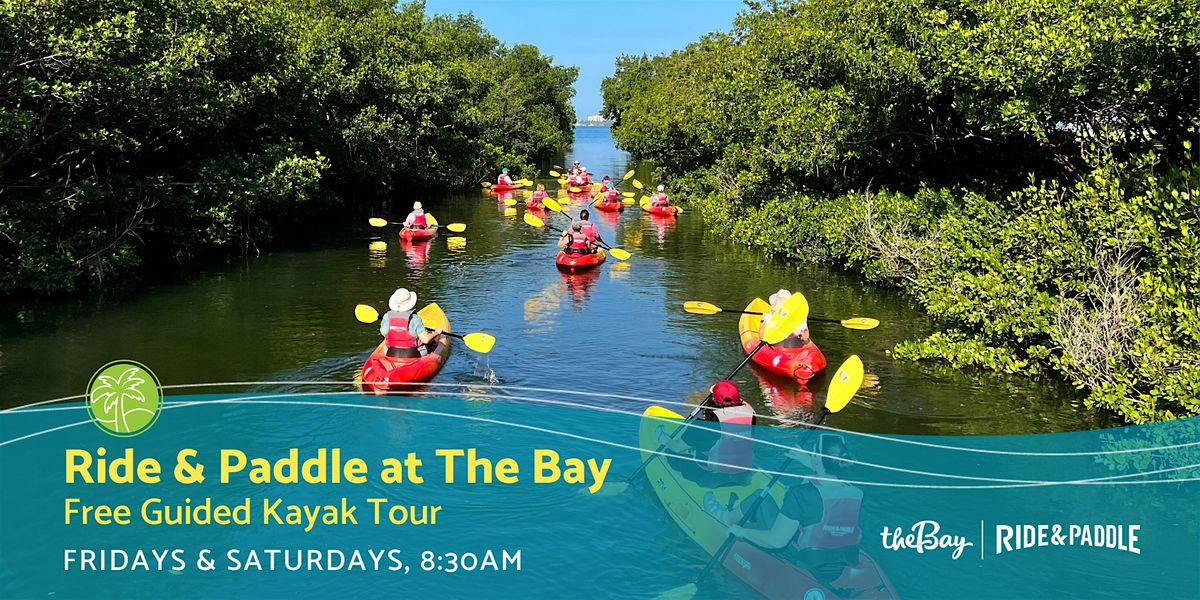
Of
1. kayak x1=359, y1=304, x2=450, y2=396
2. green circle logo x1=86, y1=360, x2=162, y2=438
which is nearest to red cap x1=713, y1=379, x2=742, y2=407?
kayak x1=359, y1=304, x2=450, y2=396

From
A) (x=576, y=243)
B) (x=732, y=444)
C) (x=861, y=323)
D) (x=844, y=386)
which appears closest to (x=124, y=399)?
(x=732, y=444)

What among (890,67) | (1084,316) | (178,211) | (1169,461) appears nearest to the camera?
(1169,461)

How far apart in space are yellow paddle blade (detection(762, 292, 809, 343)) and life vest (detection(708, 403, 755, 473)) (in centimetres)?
532

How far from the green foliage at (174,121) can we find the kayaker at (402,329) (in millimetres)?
8432

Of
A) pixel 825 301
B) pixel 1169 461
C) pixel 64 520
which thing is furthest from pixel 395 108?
pixel 1169 461

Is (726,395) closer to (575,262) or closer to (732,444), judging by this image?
(732,444)

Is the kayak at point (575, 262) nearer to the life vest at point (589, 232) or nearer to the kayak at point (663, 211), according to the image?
the life vest at point (589, 232)

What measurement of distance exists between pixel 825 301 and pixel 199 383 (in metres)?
13.5

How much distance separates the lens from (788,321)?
14.9 meters

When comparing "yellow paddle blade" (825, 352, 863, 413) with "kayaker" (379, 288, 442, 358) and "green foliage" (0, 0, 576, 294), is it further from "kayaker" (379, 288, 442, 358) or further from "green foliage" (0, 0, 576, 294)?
"green foliage" (0, 0, 576, 294)

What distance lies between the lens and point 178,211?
23203 mm

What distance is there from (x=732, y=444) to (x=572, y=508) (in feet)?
6.31

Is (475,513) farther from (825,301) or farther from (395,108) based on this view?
(395,108)

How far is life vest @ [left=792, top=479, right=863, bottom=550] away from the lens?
7.86m
